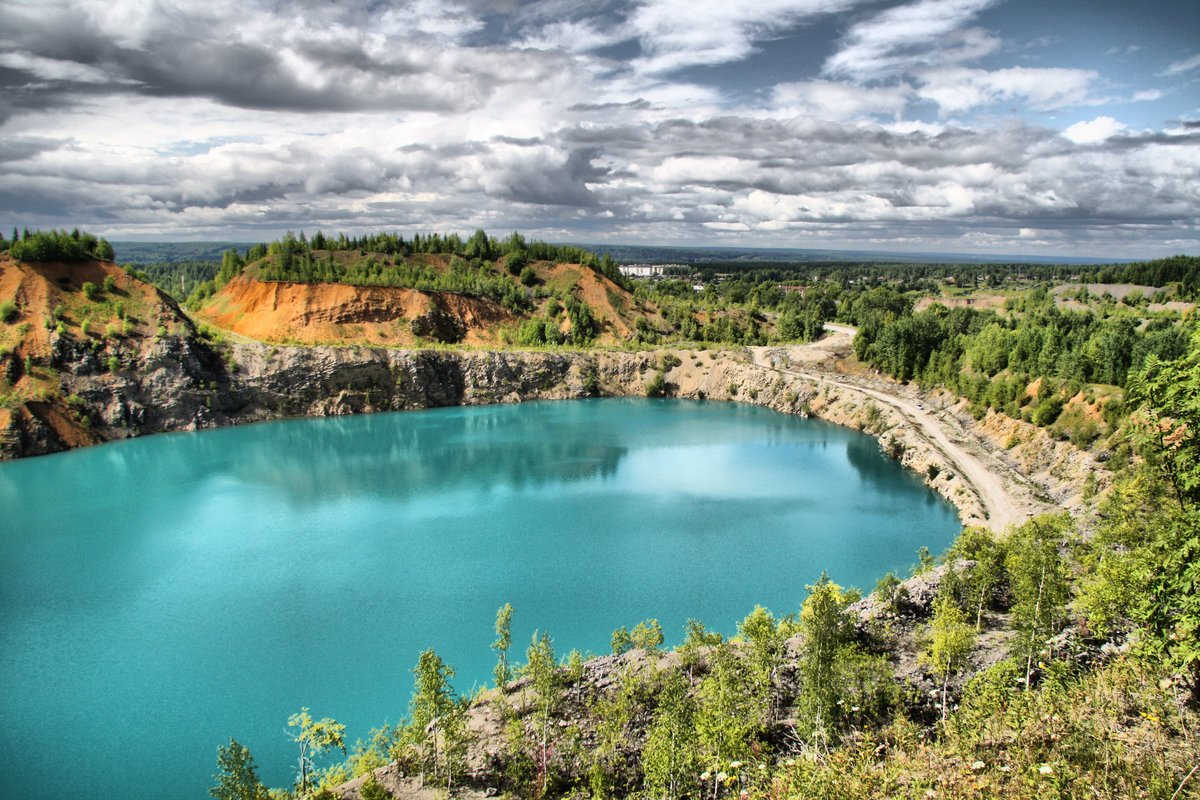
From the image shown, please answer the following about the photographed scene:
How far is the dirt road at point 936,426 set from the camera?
44969 millimetres

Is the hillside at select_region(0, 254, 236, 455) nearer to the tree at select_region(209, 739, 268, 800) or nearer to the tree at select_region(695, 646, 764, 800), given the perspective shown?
the tree at select_region(209, 739, 268, 800)

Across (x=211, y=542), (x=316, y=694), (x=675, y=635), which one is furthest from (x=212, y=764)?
(x=211, y=542)

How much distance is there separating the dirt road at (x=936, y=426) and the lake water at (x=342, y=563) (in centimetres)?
329

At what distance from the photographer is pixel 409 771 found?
68.4 ft

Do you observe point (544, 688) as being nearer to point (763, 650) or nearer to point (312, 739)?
point (312, 739)

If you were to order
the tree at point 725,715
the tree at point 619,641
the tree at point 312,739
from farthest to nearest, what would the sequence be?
1. the tree at point 619,641
2. the tree at point 312,739
3. the tree at point 725,715

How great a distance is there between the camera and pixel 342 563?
37875 millimetres

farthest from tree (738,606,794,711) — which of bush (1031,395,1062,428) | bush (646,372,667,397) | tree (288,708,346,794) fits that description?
bush (646,372,667,397)

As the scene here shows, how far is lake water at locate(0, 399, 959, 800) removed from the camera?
979 inches

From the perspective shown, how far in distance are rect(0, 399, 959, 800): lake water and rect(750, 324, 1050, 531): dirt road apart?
10.8 ft

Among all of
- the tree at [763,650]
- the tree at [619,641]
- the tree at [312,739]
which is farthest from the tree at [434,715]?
the tree at [763,650]

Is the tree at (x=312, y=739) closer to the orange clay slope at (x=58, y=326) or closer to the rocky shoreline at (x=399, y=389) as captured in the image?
the rocky shoreline at (x=399, y=389)

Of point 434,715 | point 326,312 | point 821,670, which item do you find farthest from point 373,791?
point 326,312

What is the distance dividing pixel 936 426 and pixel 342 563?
51587 mm
